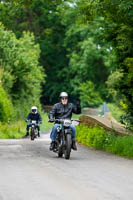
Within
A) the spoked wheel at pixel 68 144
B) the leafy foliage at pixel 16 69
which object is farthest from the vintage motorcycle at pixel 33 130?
the leafy foliage at pixel 16 69

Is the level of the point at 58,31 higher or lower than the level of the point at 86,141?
higher

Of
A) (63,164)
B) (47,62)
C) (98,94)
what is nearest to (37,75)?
(98,94)

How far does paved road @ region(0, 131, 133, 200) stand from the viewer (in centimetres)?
908

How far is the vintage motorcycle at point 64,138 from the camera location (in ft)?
50.1

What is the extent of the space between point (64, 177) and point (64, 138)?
14.4 feet

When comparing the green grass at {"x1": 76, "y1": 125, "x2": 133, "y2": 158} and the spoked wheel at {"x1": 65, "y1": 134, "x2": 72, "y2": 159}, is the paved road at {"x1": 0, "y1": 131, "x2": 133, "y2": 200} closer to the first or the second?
the spoked wheel at {"x1": 65, "y1": 134, "x2": 72, "y2": 159}

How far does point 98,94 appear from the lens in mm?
75688

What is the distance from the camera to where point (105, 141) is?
61.2 feet

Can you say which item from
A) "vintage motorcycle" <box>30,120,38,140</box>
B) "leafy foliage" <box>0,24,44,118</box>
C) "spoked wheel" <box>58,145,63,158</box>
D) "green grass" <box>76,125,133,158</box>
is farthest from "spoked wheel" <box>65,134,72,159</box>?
"leafy foliage" <box>0,24,44,118</box>

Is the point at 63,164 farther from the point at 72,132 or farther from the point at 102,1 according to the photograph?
the point at 102,1

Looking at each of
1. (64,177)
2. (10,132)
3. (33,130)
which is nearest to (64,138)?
(64,177)

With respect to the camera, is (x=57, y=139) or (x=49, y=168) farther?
(x=57, y=139)

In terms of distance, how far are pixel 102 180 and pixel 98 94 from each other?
65008 millimetres

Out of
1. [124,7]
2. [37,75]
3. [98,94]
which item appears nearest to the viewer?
[124,7]
